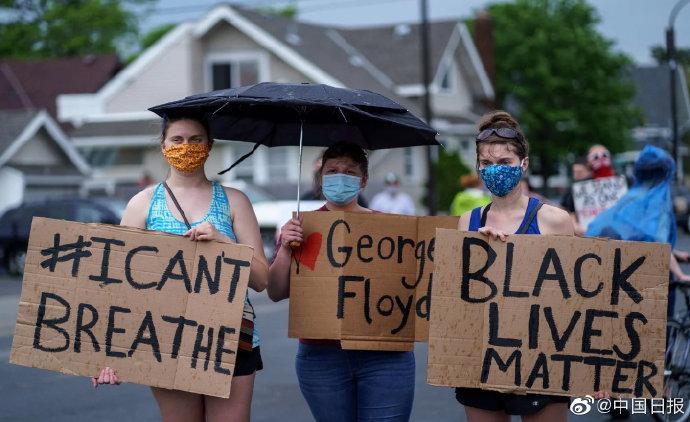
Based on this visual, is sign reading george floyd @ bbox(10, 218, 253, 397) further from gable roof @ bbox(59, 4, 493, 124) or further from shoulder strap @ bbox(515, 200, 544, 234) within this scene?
gable roof @ bbox(59, 4, 493, 124)

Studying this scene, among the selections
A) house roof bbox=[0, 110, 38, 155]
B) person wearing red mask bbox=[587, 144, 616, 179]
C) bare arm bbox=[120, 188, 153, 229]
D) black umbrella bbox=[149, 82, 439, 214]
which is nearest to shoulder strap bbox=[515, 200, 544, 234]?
black umbrella bbox=[149, 82, 439, 214]

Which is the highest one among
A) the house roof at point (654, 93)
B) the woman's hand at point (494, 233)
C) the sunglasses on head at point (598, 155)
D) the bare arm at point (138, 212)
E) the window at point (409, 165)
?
the house roof at point (654, 93)

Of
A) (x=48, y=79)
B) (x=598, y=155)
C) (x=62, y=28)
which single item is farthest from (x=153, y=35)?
(x=598, y=155)

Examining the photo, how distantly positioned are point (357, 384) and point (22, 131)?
33.7 m

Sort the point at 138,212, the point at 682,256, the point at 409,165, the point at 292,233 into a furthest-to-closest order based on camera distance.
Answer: the point at 409,165 → the point at 682,256 → the point at 292,233 → the point at 138,212

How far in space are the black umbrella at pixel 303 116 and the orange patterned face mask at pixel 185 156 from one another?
6.5 inches

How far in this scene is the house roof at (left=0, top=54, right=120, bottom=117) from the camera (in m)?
54.3

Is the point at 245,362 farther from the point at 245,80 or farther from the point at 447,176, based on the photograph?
the point at 245,80

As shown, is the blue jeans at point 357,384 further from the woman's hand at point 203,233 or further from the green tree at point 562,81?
the green tree at point 562,81

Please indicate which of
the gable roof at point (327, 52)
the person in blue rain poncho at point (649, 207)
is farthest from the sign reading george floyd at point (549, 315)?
the gable roof at point (327, 52)

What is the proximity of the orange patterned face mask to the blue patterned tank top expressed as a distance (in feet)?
0.48

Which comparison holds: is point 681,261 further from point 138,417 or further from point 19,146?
point 19,146

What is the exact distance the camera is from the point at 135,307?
179 inches

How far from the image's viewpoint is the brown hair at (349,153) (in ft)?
16.7
